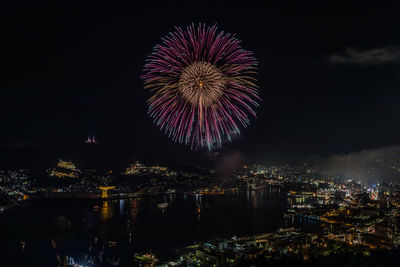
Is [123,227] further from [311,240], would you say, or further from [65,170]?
[65,170]

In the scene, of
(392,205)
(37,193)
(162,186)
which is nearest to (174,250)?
(392,205)

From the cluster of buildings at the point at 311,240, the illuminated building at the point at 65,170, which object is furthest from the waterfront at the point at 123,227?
the illuminated building at the point at 65,170

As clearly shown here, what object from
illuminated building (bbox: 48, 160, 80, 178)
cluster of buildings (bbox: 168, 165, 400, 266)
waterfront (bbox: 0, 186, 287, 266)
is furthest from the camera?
illuminated building (bbox: 48, 160, 80, 178)

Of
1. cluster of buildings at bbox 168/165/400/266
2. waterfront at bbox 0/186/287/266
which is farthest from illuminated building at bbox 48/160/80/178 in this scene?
cluster of buildings at bbox 168/165/400/266

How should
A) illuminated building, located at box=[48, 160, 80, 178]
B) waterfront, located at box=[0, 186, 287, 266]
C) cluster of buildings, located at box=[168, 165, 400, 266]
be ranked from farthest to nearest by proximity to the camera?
illuminated building, located at box=[48, 160, 80, 178], waterfront, located at box=[0, 186, 287, 266], cluster of buildings, located at box=[168, 165, 400, 266]

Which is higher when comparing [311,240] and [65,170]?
[65,170]

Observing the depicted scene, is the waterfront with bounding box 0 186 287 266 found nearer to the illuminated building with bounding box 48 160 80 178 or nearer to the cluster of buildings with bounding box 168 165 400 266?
the cluster of buildings with bounding box 168 165 400 266

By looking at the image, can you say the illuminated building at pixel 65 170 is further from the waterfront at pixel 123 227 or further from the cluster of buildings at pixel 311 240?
the cluster of buildings at pixel 311 240

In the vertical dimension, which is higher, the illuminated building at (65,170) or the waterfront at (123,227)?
the illuminated building at (65,170)

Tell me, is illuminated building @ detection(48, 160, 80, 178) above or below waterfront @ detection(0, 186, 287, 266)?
above

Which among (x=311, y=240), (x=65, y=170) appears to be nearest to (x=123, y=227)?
(x=311, y=240)
